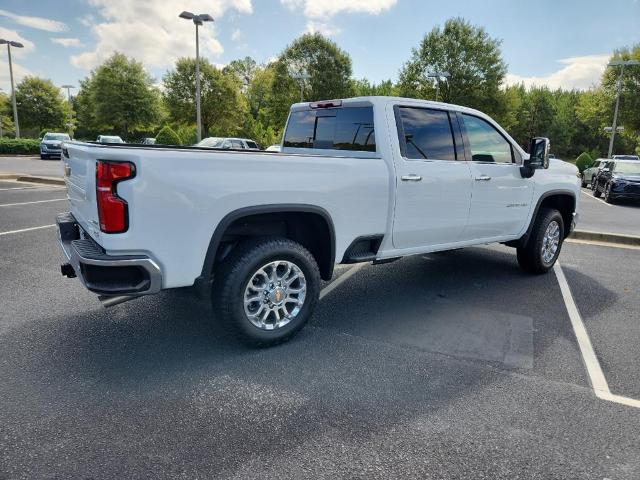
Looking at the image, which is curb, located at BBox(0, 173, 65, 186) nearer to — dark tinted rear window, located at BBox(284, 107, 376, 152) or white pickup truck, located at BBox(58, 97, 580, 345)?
dark tinted rear window, located at BBox(284, 107, 376, 152)

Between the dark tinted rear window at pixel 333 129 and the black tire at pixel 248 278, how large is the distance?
1324mm

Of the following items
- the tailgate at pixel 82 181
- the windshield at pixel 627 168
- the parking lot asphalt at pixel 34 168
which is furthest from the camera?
the parking lot asphalt at pixel 34 168

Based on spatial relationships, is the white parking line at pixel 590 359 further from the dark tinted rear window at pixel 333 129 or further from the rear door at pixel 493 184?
the dark tinted rear window at pixel 333 129

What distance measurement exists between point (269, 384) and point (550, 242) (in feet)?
14.9

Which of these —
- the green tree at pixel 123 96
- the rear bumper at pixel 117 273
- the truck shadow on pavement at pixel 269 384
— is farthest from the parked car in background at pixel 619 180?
the green tree at pixel 123 96

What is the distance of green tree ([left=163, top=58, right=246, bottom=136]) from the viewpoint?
44.9 metres

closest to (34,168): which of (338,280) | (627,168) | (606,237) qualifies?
(338,280)

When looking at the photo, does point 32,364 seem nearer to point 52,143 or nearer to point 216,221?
point 216,221

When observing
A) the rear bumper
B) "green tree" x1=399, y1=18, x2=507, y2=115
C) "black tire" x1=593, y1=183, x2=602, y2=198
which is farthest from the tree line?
the rear bumper

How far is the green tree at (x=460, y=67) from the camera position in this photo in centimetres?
4184

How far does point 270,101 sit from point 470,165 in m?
49.5

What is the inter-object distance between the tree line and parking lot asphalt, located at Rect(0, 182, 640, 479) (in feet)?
100

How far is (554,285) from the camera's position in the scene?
5.60m

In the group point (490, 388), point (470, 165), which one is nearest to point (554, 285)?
point (470, 165)
